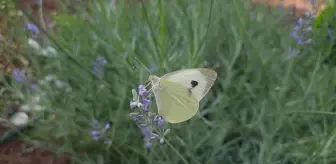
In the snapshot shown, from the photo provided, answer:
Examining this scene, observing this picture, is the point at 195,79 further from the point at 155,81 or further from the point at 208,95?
the point at 208,95

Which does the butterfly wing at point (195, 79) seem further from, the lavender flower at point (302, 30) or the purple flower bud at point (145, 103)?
the lavender flower at point (302, 30)

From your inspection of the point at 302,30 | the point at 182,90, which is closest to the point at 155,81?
the point at 182,90

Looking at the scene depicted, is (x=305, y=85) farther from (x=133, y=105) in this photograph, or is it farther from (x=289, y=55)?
(x=133, y=105)

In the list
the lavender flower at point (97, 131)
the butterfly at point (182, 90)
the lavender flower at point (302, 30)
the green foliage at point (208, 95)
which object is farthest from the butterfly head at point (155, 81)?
the lavender flower at point (302, 30)

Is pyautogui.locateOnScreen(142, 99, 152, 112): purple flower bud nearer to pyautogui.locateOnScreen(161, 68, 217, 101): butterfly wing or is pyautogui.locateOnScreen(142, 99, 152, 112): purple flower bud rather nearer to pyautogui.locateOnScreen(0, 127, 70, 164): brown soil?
pyautogui.locateOnScreen(161, 68, 217, 101): butterfly wing

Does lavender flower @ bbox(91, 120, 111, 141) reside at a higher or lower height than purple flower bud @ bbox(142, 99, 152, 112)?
higher

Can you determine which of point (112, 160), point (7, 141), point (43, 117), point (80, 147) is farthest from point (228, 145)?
point (7, 141)

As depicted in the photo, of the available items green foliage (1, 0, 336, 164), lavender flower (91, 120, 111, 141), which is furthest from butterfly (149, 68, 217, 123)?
lavender flower (91, 120, 111, 141)
